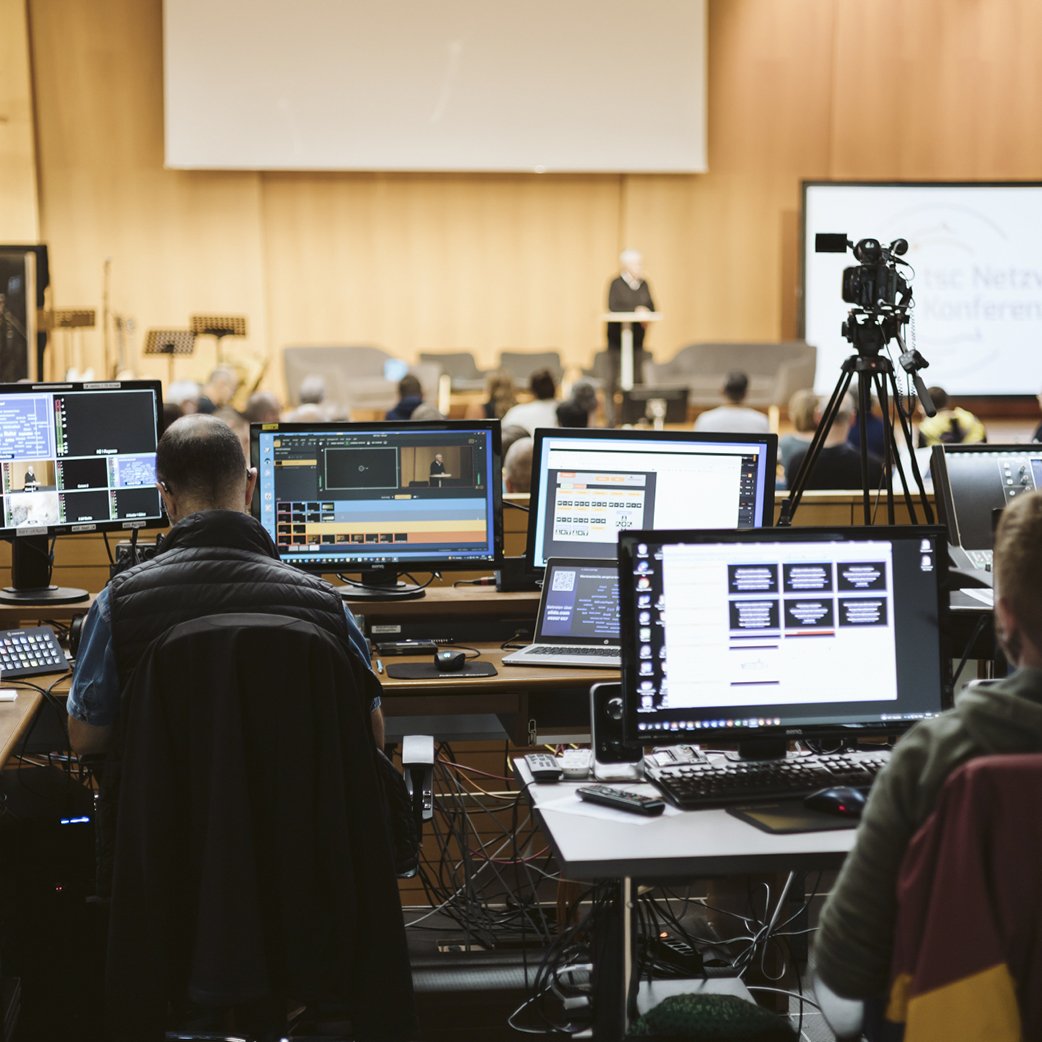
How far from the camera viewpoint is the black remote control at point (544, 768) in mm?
2264

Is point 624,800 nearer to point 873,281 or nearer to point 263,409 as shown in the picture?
point 873,281

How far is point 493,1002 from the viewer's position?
2883 mm

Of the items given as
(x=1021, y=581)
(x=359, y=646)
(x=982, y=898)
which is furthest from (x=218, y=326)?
(x=982, y=898)

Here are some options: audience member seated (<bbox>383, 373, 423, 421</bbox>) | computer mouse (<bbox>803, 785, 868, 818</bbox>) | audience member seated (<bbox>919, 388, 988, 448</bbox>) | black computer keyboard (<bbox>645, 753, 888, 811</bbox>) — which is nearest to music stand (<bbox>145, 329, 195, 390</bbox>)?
audience member seated (<bbox>383, 373, 423, 421</bbox>)

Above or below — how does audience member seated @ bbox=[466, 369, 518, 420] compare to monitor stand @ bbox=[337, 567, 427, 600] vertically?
above

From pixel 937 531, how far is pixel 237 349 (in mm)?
9153

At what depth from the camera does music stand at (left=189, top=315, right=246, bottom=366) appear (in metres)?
9.97

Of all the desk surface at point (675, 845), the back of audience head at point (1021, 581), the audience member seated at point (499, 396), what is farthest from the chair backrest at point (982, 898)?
the audience member seated at point (499, 396)

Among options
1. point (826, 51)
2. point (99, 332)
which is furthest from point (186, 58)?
point (826, 51)

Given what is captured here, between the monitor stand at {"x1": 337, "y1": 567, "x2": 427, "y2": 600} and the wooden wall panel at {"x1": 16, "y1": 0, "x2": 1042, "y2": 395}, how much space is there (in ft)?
26.4


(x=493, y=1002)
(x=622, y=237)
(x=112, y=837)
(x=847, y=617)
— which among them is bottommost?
(x=493, y=1002)

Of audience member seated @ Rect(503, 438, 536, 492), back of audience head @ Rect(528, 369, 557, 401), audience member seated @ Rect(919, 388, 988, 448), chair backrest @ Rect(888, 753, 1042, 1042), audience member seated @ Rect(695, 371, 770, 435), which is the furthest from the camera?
back of audience head @ Rect(528, 369, 557, 401)

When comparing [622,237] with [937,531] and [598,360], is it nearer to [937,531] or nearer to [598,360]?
[598,360]

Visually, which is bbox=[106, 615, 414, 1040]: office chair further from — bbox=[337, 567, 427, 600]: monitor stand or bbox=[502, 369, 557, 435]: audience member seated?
bbox=[502, 369, 557, 435]: audience member seated
